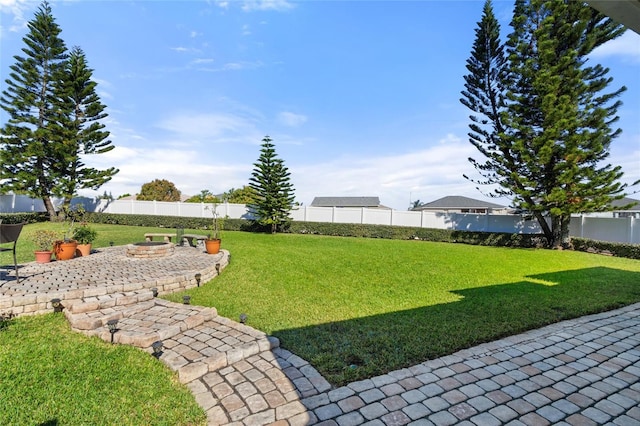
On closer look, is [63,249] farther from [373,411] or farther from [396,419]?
[396,419]

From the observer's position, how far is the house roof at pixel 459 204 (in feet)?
97.8

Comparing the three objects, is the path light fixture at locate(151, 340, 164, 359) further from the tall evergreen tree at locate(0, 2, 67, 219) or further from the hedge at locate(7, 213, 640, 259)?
the tall evergreen tree at locate(0, 2, 67, 219)

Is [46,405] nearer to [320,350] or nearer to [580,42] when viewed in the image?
[320,350]

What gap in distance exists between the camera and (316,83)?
452 inches

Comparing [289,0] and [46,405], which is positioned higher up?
[289,0]

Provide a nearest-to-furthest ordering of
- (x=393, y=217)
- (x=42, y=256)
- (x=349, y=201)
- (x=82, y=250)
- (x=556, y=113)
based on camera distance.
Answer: (x=42, y=256)
(x=82, y=250)
(x=556, y=113)
(x=393, y=217)
(x=349, y=201)

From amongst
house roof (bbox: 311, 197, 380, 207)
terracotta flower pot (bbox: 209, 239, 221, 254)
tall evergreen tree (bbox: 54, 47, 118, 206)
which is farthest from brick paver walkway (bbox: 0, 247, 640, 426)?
house roof (bbox: 311, 197, 380, 207)

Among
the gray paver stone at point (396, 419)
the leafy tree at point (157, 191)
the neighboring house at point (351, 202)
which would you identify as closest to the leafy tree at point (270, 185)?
the gray paver stone at point (396, 419)

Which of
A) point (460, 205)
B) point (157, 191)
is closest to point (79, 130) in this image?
point (157, 191)

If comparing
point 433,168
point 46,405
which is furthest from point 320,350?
point 433,168

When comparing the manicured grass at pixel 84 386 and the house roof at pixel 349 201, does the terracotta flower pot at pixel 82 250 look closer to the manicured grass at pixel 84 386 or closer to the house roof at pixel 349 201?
the manicured grass at pixel 84 386

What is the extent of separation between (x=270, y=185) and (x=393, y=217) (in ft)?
23.4

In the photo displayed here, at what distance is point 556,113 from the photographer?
1170cm

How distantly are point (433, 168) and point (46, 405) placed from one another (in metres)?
17.3
